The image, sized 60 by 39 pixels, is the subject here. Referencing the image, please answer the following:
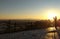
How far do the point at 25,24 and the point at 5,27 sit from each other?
15.9ft

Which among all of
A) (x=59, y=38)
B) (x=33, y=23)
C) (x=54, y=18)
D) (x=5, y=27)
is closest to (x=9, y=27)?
(x=5, y=27)

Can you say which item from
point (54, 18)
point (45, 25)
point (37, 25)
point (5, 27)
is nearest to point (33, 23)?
point (37, 25)

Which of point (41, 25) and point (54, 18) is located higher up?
point (54, 18)

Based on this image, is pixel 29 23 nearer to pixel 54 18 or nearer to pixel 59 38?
pixel 54 18

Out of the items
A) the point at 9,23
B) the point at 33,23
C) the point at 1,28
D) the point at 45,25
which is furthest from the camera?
the point at 33,23

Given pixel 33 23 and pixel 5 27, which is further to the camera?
pixel 33 23

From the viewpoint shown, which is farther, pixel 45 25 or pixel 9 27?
pixel 45 25

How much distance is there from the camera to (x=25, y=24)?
21641mm

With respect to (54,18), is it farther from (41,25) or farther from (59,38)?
(41,25)

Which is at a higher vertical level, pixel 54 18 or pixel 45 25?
pixel 54 18

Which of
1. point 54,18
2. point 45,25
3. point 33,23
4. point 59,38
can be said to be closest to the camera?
point 59,38

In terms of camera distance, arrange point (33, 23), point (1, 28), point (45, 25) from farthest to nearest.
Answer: point (33, 23) < point (45, 25) < point (1, 28)

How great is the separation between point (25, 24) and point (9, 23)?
10.7 feet

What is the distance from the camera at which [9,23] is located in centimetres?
1908
